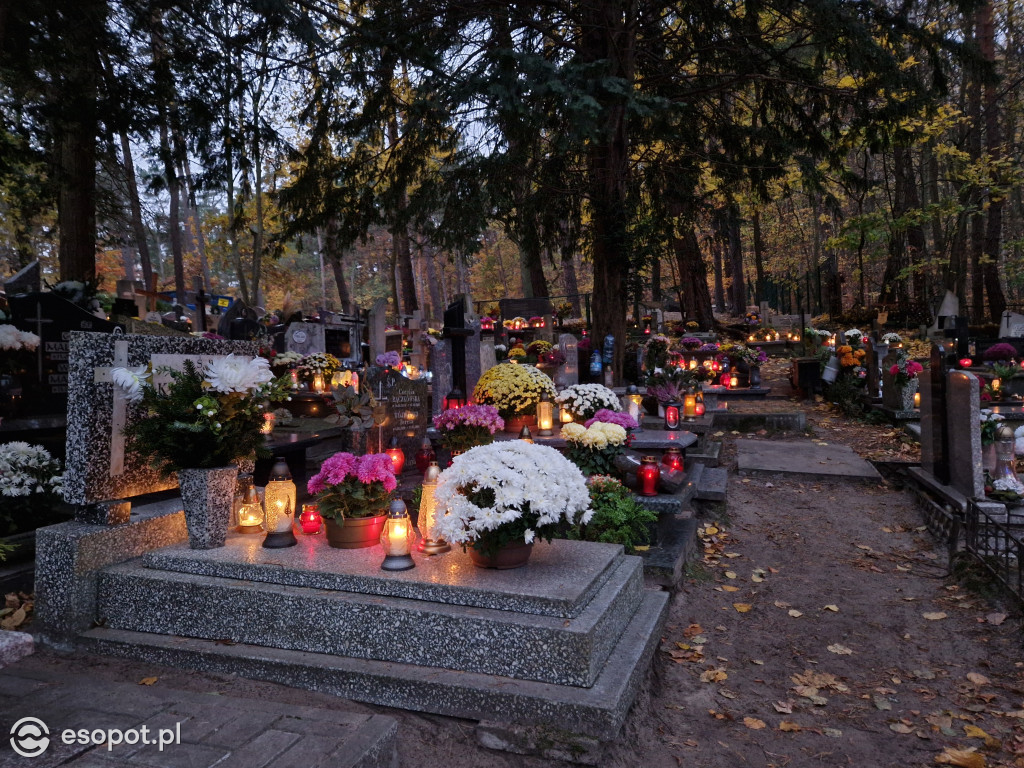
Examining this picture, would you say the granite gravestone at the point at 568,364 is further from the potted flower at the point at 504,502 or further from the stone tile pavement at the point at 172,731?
the stone tile pavement at the point at 172,731

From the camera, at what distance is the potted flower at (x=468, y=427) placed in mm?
6832

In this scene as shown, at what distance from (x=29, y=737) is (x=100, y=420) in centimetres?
203

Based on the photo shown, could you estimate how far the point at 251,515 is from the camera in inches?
182

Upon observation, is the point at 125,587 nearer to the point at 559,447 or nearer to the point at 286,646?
the point at 286,646

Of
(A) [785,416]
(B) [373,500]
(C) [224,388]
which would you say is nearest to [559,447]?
(B) [373,500]

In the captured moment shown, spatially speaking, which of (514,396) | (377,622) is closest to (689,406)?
(514,396)

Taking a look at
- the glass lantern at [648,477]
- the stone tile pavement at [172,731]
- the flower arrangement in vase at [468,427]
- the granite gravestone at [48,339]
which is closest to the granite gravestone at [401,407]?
the flower arrangement in vase at [468,427]

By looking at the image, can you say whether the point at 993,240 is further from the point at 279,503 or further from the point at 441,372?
the point at 279,503

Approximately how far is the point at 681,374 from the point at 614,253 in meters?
3.15

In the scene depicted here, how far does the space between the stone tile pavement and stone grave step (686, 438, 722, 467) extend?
669 cm

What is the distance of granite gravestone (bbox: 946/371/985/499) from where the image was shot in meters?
6.66

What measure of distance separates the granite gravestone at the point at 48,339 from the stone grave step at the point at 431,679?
4811 millimetres

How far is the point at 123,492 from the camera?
427 cm

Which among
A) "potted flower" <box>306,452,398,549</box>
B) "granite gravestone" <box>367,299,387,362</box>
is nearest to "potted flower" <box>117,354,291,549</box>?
"potted flower" <box>306,452,398,549</box>
